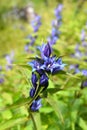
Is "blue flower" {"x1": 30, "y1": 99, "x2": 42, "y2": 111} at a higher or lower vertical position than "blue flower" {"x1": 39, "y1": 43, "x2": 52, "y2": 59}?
lower

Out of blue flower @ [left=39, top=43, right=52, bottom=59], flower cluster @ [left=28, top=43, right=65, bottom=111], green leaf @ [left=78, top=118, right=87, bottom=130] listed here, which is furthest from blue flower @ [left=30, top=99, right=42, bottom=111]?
green leaf @ [left=78, top=118, right=87, bottom=130]

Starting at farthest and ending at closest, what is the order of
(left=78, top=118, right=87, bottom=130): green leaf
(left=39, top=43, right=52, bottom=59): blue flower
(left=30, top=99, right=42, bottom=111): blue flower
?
(left=78, top=118, right=87, bottom=130): green leaf, (left=30, top=99, right=42, bottom=111): blue flower, (left=39, top=43, right=52, bottom=59): blue flower

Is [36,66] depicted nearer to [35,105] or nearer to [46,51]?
[46,51]

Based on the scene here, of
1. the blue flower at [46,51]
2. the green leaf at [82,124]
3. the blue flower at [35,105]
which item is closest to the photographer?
the blue flower at [46,51]

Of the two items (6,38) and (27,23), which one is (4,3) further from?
(6,38)

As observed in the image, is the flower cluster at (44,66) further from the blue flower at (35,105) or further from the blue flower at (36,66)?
the blue flower at (35,105)

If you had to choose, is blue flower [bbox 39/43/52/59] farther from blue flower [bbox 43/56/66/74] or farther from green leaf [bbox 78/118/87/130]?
green leaf [bbox 78/118/87/130]

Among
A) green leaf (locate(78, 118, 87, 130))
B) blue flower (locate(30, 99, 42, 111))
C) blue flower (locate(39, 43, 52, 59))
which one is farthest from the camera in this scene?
green leaf (locate(78, 118, 87, 130))

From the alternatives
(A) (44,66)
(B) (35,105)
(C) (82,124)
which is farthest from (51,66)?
(C) (82,124)

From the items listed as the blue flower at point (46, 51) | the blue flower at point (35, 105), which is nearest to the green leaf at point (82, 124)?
the blue flower at point (35, 105)

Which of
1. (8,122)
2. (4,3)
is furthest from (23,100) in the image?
(4,3)

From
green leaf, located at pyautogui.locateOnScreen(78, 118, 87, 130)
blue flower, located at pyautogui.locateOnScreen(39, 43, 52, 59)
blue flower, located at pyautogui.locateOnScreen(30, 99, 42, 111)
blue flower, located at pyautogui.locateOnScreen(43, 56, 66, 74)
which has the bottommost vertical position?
green leaf, located at pyautogui.locateOnScreen(78, 118, 87, 130)
